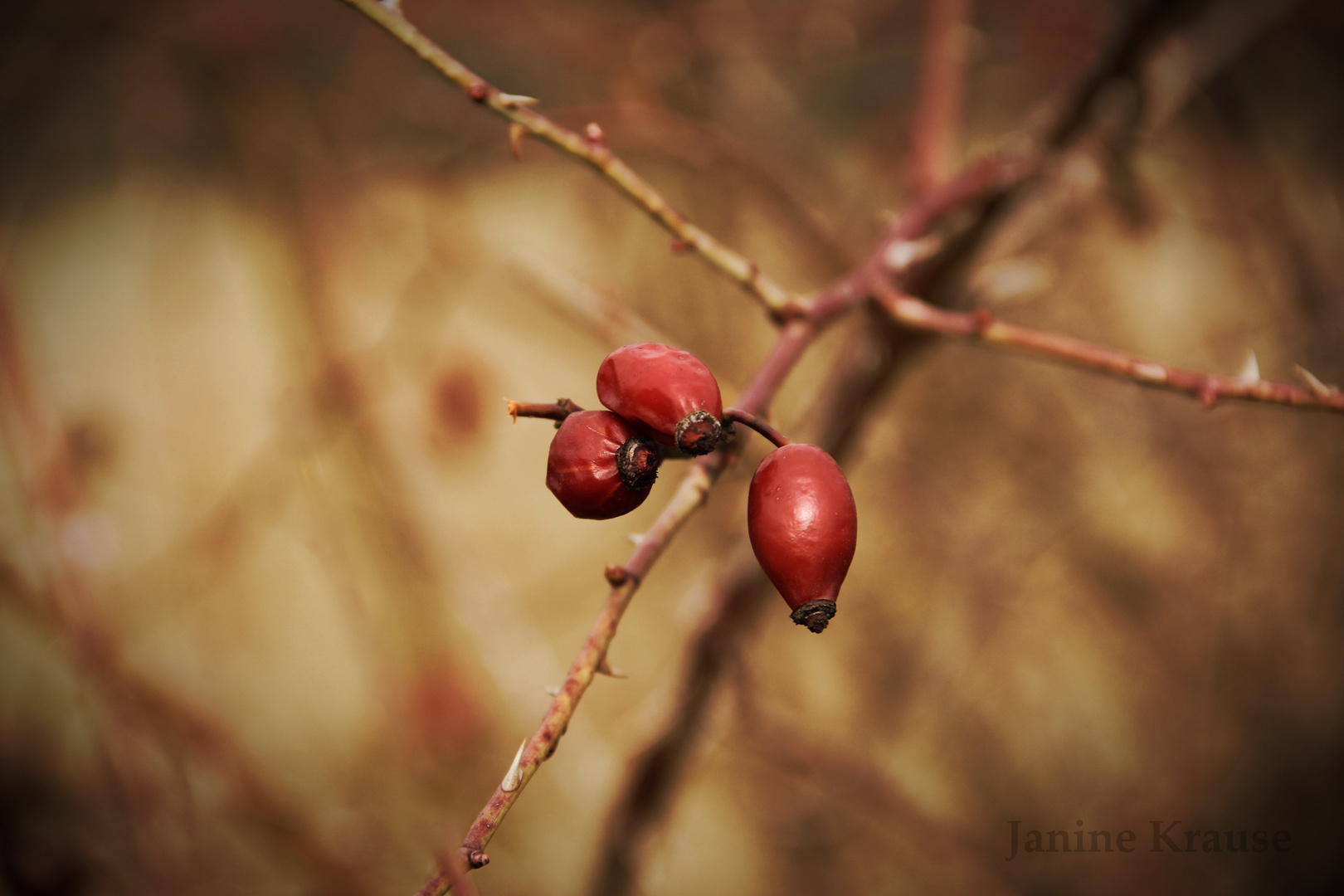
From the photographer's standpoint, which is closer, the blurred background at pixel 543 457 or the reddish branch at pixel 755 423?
the reddish branch at pixel 755 423

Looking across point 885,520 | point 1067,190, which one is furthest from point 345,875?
point 1067,190

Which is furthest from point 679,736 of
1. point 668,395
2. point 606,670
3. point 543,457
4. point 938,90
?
point 543,457

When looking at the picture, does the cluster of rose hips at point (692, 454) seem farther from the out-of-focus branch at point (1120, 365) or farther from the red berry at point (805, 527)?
the out-of-focus branch at point (1120, 365)

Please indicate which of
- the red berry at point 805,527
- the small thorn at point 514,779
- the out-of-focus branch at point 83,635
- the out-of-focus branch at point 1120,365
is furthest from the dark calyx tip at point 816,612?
the out-of-focus branch at point 83,635

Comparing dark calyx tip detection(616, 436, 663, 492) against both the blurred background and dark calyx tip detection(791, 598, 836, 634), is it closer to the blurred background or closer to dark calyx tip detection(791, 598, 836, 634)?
dark calyx tip detection(791, 598, 836, 634)

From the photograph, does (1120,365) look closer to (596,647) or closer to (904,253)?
(904,253)

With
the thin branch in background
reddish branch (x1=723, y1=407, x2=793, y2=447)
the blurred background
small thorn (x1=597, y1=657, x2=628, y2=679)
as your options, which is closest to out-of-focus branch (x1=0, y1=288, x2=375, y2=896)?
the blurred background

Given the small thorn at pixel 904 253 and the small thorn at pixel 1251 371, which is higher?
the small thorn at pixel 904 253
